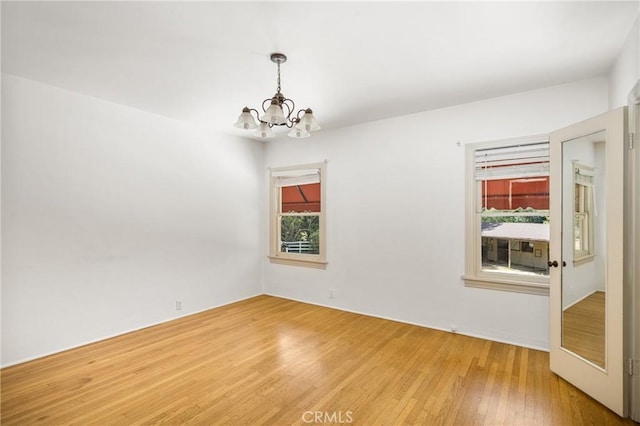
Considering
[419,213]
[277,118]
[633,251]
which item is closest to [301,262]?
[419,213]

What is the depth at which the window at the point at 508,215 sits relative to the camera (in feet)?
10.8

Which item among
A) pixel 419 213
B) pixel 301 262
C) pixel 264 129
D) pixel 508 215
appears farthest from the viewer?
pixel 301 262

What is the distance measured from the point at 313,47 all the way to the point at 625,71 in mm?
2403

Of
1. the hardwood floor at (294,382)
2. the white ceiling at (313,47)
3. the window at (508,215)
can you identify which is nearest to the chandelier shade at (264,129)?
the white ceiling at (313,47)

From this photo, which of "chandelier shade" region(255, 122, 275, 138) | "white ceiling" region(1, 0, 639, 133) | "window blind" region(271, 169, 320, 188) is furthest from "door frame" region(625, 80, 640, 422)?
"window blind" region(271, 169, 320, 188)

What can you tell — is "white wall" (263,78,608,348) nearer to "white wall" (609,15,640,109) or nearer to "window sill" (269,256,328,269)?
"window sill" (269,256,328,269)

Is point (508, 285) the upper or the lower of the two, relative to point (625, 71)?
lower

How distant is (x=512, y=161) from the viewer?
133 inches

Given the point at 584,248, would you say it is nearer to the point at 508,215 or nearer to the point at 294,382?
the point at 508,215

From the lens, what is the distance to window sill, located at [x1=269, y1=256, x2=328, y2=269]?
15.8 ft

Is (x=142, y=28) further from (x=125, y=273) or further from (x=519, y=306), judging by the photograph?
(x=519, y=306)

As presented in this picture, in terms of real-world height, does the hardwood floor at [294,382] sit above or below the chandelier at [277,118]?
below

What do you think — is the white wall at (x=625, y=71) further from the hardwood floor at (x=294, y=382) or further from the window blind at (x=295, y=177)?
the window blind at (x=295, y=177)

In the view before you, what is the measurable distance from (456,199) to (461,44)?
181 cm
